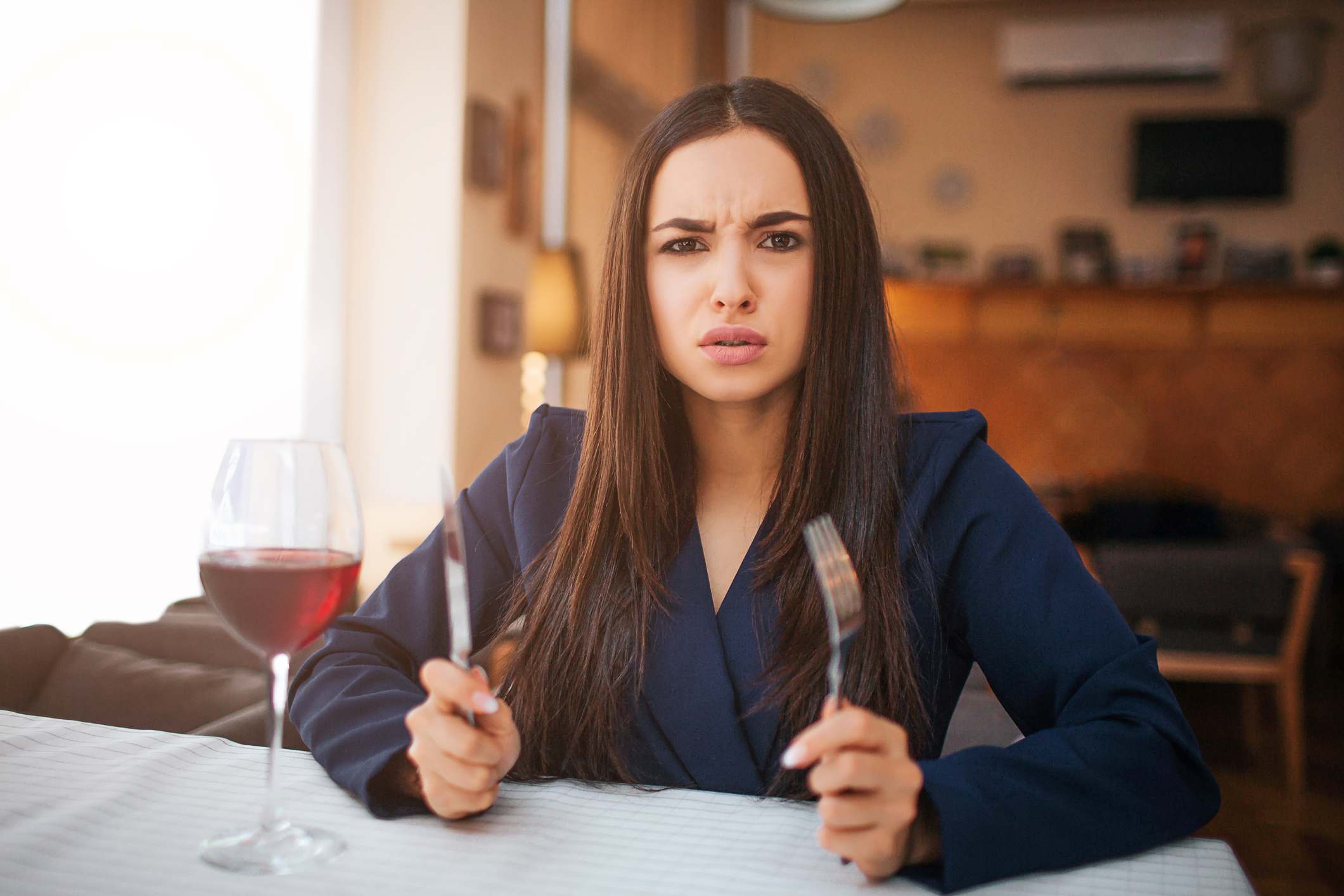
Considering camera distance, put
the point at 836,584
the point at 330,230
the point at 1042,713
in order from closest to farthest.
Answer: the point at 836,584 → the point at 1042,713 → the point at 330,230

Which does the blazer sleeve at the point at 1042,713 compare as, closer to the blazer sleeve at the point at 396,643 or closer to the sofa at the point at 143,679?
the blazer sleeve at the point at 396,643

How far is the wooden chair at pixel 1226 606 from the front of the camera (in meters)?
3.07

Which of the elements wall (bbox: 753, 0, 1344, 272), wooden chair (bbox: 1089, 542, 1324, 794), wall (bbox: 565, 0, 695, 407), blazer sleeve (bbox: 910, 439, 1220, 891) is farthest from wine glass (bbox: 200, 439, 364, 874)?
wall (bbox: 753, 0, 1344, 272)

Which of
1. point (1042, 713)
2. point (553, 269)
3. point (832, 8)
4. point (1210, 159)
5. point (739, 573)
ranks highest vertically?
point (1210, 159)

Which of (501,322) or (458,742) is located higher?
(501,322)

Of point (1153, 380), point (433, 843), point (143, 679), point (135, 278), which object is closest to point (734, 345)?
point (433, 843)

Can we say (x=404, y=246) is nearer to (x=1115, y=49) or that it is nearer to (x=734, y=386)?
(x=734, y=386)

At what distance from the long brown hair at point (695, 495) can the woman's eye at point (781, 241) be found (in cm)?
2

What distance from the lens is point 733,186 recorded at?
935 millimetres

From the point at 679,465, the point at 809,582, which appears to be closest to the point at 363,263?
the point at 679,465

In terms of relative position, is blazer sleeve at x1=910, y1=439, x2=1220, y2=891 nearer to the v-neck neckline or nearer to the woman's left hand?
the woman's left hand

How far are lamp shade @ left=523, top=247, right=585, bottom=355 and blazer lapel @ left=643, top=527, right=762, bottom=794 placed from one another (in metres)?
2.32

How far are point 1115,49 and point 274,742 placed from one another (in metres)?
7.39

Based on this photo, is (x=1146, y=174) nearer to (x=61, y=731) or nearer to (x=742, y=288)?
(x=742, y=288)
